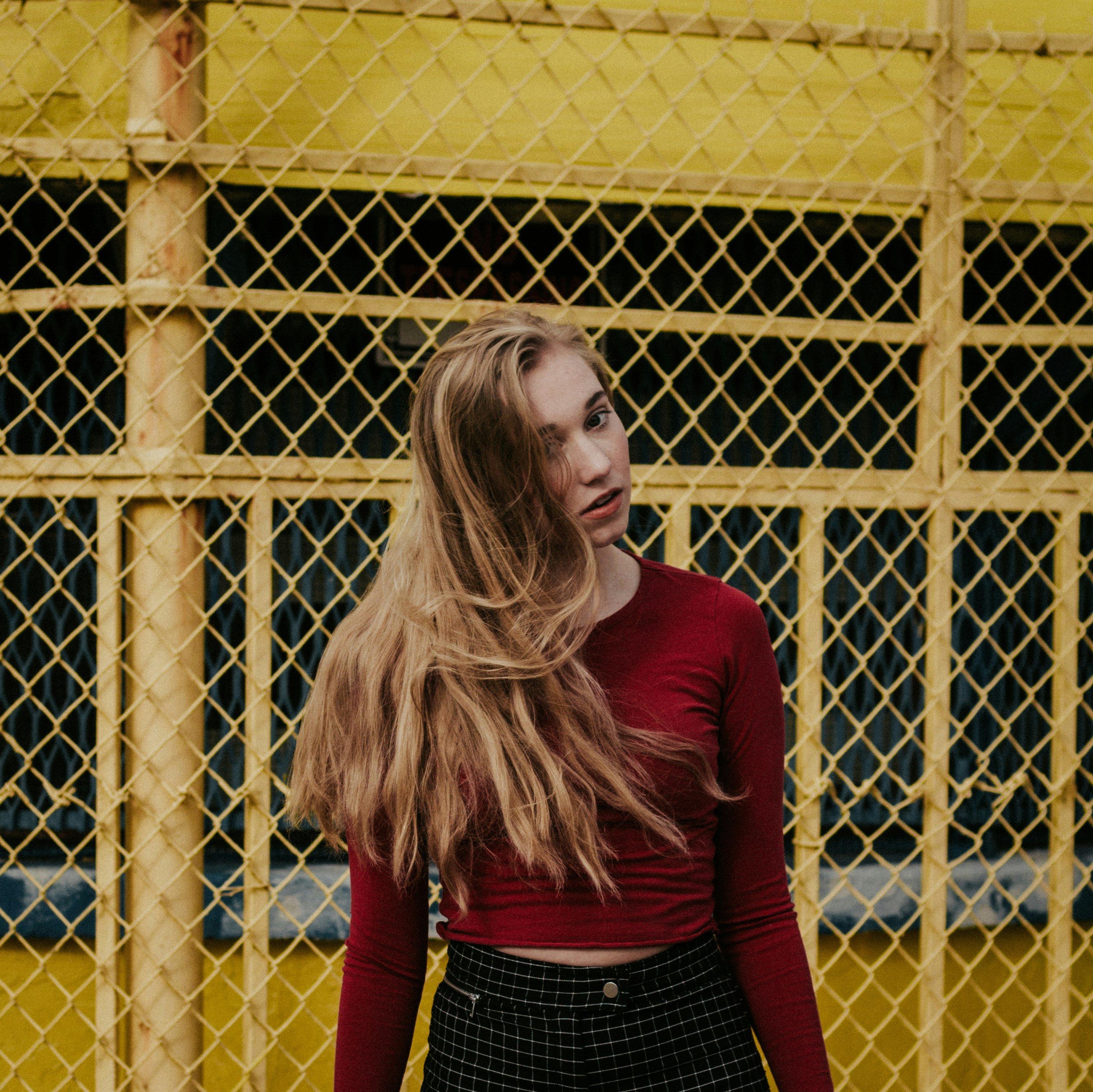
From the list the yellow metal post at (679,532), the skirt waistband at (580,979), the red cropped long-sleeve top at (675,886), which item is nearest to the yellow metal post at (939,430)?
the yellow metal post at (679,532)

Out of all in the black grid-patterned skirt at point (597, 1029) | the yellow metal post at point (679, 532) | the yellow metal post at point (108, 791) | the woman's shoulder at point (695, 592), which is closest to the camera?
the black grid-patterned skirt at point (597, 1029)

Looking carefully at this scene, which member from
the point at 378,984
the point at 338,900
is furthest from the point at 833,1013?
the point at 378,984

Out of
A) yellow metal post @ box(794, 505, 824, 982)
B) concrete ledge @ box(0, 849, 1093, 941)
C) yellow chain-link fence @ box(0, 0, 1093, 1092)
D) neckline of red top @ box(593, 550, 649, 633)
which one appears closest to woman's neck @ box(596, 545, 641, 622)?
neckline of red top @ box(593, 550, 649, 633)

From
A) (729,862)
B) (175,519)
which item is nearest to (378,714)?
(729,862)

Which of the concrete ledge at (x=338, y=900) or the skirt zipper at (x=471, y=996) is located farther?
the concrete ledge at (x=338, y=900)

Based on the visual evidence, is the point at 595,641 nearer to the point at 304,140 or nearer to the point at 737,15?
the point at 304,140

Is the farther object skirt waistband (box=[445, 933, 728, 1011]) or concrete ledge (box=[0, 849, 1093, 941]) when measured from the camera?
concrete ledge (box=[0, 849, 1093, 941])

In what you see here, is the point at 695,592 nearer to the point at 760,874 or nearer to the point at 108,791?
the point at 760,874

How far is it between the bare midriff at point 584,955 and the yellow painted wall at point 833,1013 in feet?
3.53

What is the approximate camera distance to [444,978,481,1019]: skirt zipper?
4.19 feet

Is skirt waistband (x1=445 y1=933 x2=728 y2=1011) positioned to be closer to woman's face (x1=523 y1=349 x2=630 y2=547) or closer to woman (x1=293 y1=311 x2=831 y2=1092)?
woman (x1=293 y1=311 x2=831 y2=1092)

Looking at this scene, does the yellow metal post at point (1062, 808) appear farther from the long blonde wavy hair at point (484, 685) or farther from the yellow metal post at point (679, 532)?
the long blonde wavy hair at point (484, 685)

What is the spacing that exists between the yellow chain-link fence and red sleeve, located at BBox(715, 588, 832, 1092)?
33.4 inches

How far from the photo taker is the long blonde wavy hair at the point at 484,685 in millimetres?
1253
